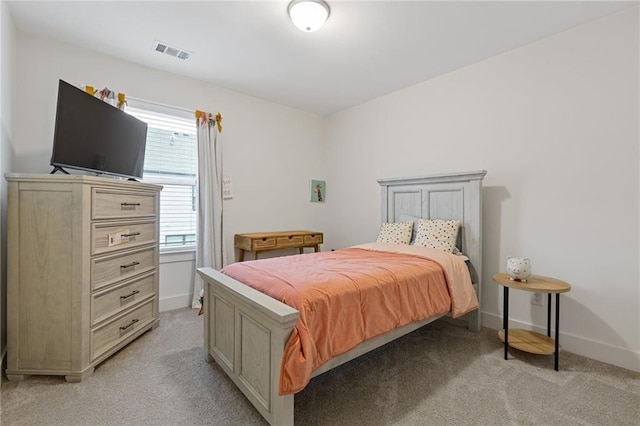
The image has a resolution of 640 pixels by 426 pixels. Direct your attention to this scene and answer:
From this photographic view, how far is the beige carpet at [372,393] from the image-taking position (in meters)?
1.57

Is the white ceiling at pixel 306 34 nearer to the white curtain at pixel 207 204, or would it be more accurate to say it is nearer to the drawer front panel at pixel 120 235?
the white curtain at pixel 207 204

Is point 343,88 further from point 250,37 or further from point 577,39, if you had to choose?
point 577,39

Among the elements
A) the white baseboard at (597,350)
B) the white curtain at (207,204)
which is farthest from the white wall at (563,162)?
the white curtain at (207,204)

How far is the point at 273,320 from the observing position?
54.6 inches

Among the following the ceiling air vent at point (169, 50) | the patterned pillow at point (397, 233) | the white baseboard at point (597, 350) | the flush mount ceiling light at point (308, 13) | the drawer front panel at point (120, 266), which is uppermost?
the ceiling air vent at point (169, 50)

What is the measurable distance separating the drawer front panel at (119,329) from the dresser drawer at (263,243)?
117 centimetres

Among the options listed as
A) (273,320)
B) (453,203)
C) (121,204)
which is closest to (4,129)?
(121,204)

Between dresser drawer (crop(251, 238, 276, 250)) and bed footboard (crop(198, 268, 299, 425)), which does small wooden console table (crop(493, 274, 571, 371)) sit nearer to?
bed footboard (crop(198, 268, 299, 425))

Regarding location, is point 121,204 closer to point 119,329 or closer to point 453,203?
point 119,329

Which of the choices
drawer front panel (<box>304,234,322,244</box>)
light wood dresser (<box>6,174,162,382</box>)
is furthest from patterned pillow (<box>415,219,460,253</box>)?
light wood dresser (<box>6,174,162,382</box>)

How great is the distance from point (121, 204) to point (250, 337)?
59.3 inches

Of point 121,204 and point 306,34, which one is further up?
point 306,34

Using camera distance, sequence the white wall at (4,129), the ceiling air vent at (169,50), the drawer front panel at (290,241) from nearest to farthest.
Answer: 1. the white wall at (4,129)
2. the ceiling air vent at (169,50)
3. the drawer front panel at (290,241)

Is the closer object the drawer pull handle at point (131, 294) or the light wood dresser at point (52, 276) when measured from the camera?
the light wood dresser at point (52, 276)
